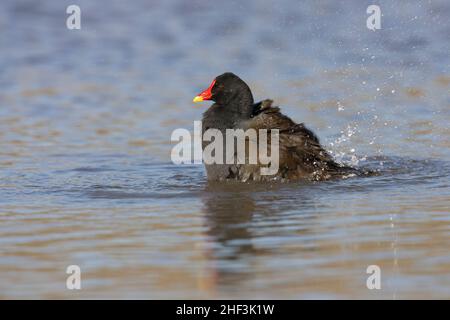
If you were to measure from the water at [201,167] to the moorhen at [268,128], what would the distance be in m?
0.19

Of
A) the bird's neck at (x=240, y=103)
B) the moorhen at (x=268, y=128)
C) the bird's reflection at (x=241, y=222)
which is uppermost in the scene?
the bird's neck at (x=240, y=103)

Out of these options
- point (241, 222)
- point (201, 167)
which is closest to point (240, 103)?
point (201, 167)

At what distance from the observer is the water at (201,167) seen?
17.3ft

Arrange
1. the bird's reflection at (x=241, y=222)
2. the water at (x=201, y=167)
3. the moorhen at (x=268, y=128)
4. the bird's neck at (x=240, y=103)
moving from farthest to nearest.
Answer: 1. the bird's neck at (x=240, y=103)
2. the moorhen at (x=268, y=128)
3. the bird's reflection at (x=241, y=222)
4. the water at (x=201, y=167)

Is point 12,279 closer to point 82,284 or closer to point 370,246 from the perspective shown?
point 82,284

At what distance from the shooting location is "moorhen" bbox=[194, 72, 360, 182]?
8055mm

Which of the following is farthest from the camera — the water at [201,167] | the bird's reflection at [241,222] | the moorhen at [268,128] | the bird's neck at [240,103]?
the bird's neck at [240,103]

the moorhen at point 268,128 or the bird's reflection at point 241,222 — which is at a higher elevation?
the moorhen at point 268,128

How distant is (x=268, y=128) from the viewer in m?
8.16

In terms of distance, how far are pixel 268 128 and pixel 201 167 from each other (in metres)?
1.22

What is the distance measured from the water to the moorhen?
192 millimetres

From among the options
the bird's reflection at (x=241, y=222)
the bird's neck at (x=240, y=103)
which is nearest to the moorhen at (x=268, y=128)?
the bird's neck at (x=240, y=103)

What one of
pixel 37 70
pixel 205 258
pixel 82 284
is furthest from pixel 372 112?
pixel 82 284

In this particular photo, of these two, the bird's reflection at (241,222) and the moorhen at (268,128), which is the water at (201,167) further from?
the moorhen at (268,128)
